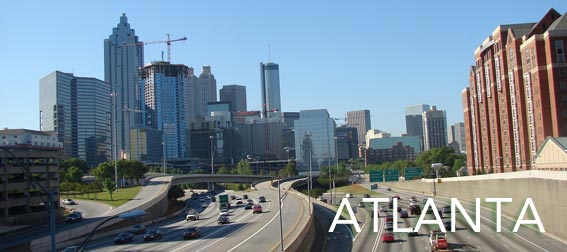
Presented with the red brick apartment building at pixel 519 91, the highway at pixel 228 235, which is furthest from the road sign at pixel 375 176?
the highway at pixel 228 235

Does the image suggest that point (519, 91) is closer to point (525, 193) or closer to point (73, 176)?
point (525, 193)

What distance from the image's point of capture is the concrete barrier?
2431 inches

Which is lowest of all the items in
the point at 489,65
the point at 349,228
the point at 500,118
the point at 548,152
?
the point at 349,228

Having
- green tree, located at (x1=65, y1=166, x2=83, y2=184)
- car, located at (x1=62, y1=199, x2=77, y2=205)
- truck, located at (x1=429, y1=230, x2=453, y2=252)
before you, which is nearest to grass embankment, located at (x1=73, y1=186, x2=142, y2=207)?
car, located at (x1=62, y1=199, x2=77, y2=205)

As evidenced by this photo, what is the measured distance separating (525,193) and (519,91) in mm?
42764

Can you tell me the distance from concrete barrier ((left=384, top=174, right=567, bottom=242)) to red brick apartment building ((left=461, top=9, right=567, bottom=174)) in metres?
12.7

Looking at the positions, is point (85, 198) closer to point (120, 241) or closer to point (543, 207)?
point (120, 241)

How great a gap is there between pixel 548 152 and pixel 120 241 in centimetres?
6826

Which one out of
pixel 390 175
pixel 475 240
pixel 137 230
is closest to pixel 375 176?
pixel 390 175

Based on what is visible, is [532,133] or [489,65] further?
[489,65]

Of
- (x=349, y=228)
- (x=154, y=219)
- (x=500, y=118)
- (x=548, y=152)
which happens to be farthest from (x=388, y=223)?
(x=500, y=118)

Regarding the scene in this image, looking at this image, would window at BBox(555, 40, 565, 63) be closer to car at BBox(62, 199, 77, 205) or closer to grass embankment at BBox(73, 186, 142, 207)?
grass embankment at BBox(73, 186, 142, 207)

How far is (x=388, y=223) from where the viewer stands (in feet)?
262

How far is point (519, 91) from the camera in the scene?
112 meters
